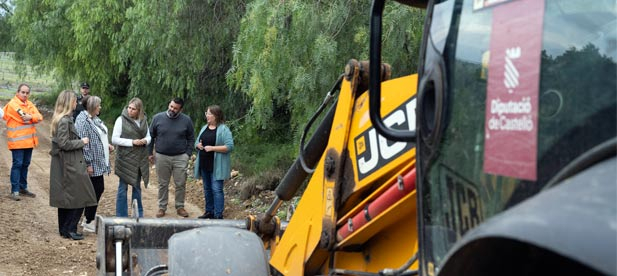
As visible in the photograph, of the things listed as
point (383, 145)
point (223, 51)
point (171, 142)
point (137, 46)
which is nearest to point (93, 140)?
point (171, 142)

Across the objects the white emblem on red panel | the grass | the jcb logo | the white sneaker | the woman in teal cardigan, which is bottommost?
the grass

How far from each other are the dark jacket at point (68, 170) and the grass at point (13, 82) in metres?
17.5

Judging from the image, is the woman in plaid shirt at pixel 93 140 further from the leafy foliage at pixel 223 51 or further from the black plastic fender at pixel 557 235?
the black plastic fender at pixel 557 235

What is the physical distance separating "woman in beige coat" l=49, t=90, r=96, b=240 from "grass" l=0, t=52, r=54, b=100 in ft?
57.2

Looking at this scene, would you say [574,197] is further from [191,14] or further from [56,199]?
[191,14]

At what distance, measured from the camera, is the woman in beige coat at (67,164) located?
9.38 metres

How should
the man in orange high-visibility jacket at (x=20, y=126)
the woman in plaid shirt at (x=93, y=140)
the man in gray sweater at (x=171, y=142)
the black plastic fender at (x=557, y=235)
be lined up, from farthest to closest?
1. the man in orange high-visibility jacket at (x=20, y=126)
2. the man in gray sweater at (x=171, y=142)
3. the woman in plaid shirt at (x=93, y=140)
4. the black plastic fender at (x=557, y=235)

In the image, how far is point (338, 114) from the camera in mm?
3633

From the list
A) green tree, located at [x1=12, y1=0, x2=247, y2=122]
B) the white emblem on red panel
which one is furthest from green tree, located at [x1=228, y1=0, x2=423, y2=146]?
the white emblem on red panel

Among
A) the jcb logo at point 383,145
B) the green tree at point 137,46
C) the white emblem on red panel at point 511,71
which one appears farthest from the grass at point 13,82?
the white emblem on red panel at point 511,71

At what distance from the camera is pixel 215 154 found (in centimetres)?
1091

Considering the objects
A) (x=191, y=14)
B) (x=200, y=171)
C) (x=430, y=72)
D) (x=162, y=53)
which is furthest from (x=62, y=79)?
(x=430, y=72)

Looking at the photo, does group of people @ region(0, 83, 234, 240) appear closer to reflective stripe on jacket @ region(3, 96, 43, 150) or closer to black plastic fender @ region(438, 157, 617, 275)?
reflective stripe on jacket @ region(3, 96, 43, 150)

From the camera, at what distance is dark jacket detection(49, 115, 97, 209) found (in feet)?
30.7
